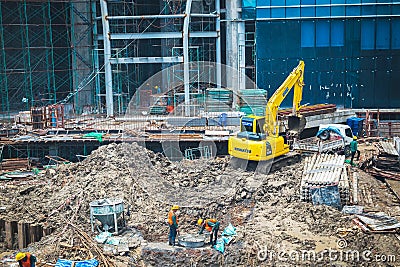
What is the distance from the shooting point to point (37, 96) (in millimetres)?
38375

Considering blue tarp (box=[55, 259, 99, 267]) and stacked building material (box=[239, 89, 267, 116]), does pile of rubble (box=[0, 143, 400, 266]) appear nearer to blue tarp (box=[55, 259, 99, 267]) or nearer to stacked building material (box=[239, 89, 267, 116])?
blue tarp (box=[55, 259, 99, 267])

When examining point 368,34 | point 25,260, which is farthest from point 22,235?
point 368,34

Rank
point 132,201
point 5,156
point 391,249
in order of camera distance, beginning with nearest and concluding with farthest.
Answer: point 391,249 < point 132,201 < point 5,156

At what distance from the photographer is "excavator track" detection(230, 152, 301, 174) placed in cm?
2291

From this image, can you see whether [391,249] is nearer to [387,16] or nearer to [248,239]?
[248,239]

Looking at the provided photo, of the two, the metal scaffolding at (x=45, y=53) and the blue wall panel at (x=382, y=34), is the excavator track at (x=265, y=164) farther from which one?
the metal scaffolding at (x=45, y=53)

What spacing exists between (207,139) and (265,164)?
5803mm

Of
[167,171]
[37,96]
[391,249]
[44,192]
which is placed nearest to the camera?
[391,249]

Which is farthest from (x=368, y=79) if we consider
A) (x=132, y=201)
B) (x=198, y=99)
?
(x=132, y=201)

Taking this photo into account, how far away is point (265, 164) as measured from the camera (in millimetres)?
22906

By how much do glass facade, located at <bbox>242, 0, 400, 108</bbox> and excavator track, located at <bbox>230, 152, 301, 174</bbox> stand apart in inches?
464

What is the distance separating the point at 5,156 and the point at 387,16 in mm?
23698

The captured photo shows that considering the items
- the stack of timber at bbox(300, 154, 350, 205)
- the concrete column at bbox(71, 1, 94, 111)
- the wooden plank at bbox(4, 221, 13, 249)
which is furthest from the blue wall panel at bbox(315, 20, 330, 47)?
the wooden plank at bbox(4, 221, 13, 249)

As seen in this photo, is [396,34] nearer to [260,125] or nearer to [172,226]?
[260,125]
